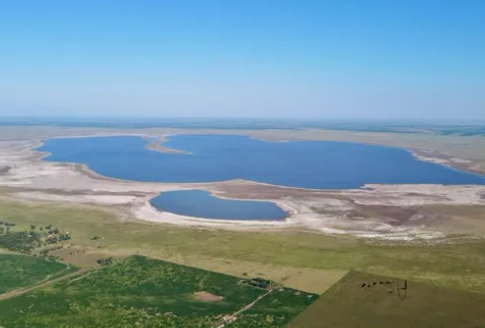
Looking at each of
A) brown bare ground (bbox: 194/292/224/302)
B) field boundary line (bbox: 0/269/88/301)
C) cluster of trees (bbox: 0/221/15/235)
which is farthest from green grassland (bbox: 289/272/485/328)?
cluster of trees (bbox: 0/221/15/235)

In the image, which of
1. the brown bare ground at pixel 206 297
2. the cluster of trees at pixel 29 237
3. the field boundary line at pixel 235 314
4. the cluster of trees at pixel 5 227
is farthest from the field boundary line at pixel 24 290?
the cluster of trees at pixel 5 227

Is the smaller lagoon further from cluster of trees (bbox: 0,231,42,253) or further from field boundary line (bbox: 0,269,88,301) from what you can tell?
field boundary line (bbox: 0,269,88,301)

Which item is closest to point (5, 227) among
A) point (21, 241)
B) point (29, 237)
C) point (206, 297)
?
point (29, 237)

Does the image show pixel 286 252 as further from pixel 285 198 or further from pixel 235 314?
pixel 285 198

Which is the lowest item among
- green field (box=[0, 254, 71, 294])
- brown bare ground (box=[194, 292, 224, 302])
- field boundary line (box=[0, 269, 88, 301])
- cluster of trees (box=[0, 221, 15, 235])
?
brown bare ground (box=[194, 292, 224, 302])

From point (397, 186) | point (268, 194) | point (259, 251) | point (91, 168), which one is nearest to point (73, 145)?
point (91, 168)

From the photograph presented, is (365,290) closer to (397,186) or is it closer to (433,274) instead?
(433,274)

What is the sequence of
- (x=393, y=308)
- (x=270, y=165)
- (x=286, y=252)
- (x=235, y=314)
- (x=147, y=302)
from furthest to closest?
(x=270, y=165)
(x=286, y=252)
(x=147, y=302)
(x=393, y=308)
(x=235, y=314)
